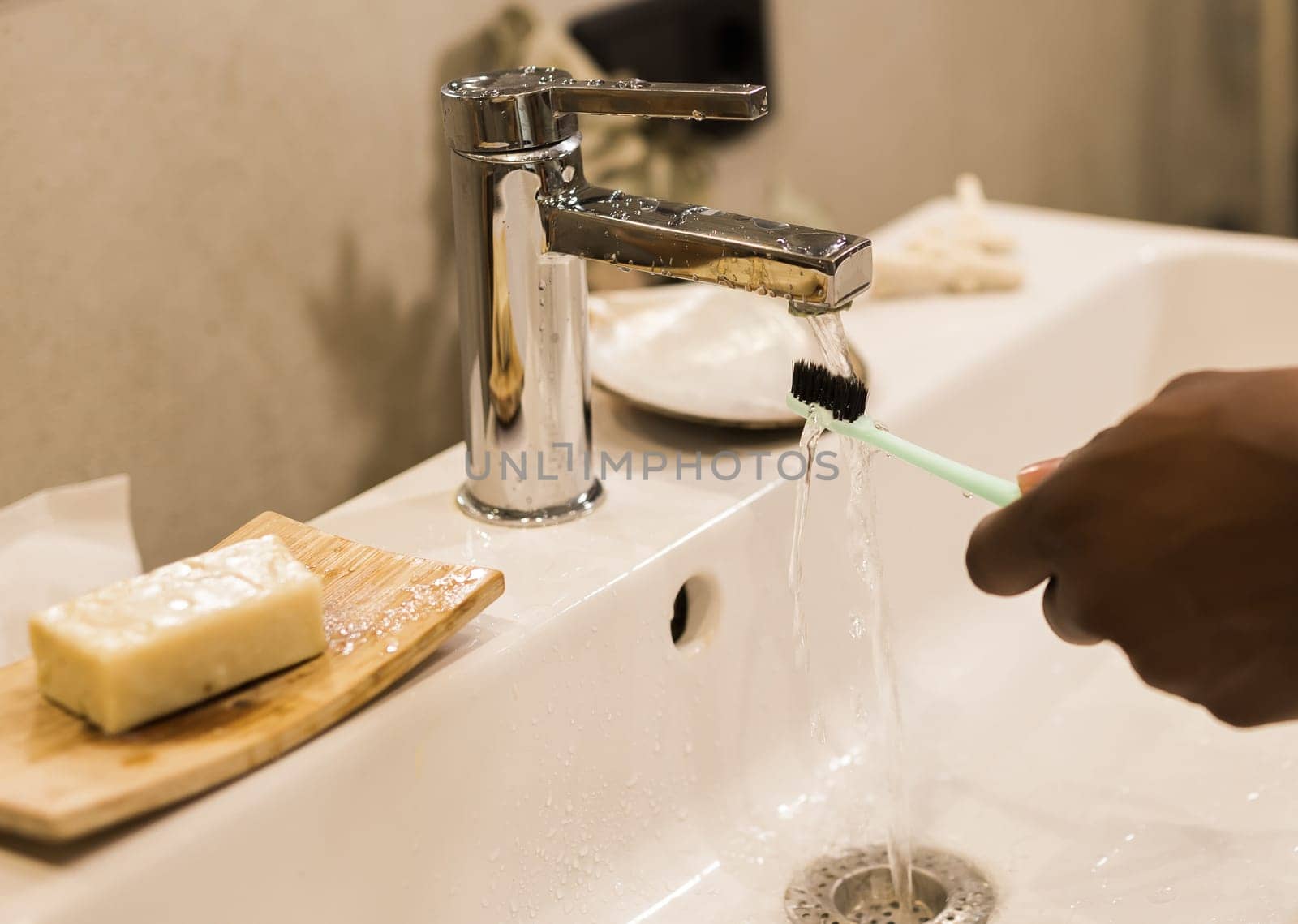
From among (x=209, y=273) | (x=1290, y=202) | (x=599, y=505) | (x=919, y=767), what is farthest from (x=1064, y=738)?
(x=1290, y=202)

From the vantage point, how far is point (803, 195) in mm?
1033

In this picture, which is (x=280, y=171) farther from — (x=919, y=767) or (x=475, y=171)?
(x=919, y=767)

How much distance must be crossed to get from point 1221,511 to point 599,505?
266 millimetres

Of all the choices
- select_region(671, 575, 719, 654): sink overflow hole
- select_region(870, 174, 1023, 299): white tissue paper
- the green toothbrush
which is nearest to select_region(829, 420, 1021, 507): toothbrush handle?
the green toothbrush

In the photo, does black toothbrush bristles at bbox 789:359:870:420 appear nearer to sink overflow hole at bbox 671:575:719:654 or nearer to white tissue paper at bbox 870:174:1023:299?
sink overflow hole at bbox 671:575:719:654

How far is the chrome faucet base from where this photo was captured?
21.8 inches

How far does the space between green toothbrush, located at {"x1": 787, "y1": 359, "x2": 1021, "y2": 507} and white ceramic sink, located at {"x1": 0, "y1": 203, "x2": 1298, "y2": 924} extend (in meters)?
0.08

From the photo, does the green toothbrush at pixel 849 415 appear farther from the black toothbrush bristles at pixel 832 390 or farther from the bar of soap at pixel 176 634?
the bar of soap at pixel 176 634

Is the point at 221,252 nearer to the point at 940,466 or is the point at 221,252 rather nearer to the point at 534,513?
the point at 534,513

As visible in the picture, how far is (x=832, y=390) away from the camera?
481 millimetres

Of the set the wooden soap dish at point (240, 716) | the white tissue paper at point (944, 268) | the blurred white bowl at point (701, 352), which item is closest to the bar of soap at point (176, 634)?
the wooden soap dish at point (240, 716)

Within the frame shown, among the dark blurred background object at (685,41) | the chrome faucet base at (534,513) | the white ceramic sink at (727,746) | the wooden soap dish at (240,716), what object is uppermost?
the dark blurred background object at (685,41)

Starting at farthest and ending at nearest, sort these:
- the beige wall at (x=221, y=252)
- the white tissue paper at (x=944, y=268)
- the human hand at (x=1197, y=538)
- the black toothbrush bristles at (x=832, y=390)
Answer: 1. the white tissue paper at (x=944, y=268)
2. the beige wall at (x=221, y=252)
3. the black toothbrush bristles at (x=832, y=390)
4. the human hand at (x=1197, y=538)

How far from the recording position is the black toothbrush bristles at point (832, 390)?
479 mm
